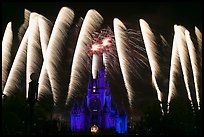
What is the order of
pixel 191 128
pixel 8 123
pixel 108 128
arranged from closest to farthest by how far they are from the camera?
pixel 8 123
pixel 191 128
pixel 108 128

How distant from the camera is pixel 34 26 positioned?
48875 mm

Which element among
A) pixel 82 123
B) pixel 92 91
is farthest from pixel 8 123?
pixel 92 91

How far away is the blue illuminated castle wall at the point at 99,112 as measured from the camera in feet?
366

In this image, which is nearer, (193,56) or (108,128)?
(193,56)

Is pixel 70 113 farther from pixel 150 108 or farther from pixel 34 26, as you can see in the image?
pixel 34 26

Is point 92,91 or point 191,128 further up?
point 92,91

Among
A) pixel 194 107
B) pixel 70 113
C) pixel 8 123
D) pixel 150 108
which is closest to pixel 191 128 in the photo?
pixel 194 107

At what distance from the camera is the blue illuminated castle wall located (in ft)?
366

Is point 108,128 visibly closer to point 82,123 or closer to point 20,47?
point 82,123

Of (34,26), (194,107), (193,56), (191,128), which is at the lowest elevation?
(191,128)

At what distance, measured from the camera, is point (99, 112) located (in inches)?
4478

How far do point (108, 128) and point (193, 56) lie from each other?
65.0 meters

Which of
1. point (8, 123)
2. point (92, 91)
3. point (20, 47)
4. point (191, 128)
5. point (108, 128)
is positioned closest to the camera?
point (20, 47)

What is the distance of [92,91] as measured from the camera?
4737 inches
